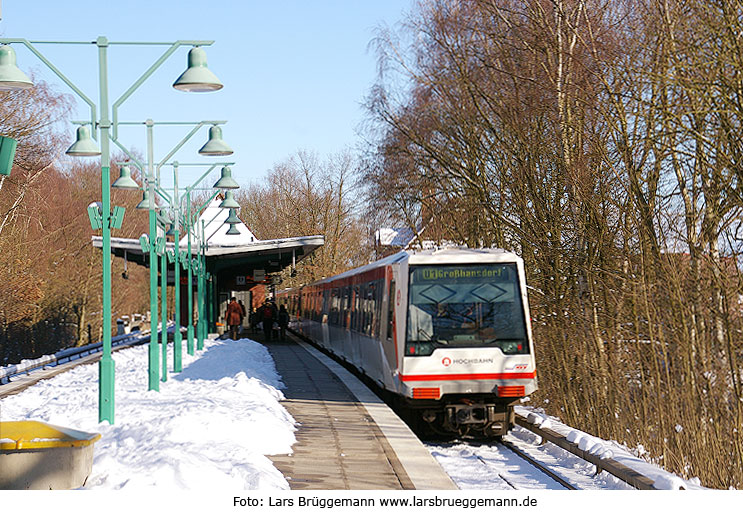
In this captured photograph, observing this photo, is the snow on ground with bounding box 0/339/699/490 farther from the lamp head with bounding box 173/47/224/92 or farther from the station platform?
the lamp head with bounding box 173/47/224/92

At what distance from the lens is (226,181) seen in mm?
23719

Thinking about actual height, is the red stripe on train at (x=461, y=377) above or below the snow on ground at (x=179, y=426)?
above

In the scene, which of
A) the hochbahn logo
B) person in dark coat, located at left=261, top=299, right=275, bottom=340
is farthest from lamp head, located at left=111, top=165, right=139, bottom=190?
person in dark coat, located at left=261, top=299, right=275, bottom=340

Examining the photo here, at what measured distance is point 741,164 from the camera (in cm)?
1145

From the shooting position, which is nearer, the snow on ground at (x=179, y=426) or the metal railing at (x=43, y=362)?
the snow on ground at (x=179, y=426)

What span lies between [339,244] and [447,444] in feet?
150

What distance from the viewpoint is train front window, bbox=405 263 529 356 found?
14945 millimetres

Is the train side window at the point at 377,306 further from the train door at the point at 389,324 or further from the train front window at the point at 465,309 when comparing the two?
the train front window at the point at 465,309

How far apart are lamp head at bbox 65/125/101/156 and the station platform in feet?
16.0

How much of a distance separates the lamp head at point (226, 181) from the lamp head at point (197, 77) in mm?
9850

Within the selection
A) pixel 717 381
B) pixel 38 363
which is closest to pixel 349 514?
pixel 717 381

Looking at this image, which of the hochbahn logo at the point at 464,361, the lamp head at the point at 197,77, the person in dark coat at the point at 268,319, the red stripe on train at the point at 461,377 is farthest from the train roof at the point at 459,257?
the person in dark coat at the point at 268,319

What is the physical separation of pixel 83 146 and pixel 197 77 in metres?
3.49

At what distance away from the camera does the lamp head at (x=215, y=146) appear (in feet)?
60.1
